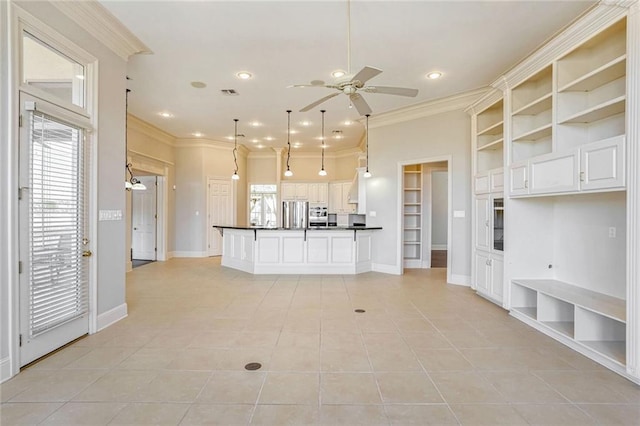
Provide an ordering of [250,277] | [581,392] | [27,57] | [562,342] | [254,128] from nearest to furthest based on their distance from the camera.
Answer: [581,392] → [27,57] → [562,342] → [250,277] → [254,128]

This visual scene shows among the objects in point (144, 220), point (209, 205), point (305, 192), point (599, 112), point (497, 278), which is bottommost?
point (497, 278)

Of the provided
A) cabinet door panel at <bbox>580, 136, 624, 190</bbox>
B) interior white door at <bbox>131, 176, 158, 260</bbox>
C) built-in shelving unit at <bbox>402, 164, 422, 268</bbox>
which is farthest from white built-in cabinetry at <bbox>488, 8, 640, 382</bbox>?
interior white door at <bbox>131, 176, 158, 260</bbox>

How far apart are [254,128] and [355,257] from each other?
4.08 m

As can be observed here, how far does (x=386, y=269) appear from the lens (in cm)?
676

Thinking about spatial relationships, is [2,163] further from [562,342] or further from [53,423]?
[562,342]

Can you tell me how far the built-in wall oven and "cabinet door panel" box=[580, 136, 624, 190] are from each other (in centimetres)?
790

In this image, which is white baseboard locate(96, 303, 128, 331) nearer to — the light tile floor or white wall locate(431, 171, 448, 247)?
the light tile floor

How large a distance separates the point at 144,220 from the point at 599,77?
9.48 m

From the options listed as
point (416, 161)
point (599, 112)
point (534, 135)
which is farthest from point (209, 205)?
point (599, 112)

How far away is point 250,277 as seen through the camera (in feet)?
20.5

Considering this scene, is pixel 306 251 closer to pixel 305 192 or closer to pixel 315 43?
pixel 315 43

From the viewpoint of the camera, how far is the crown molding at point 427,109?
556 centimetres

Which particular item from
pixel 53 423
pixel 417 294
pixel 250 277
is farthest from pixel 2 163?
pixel 417 294

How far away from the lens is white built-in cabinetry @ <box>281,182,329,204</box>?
10.7m
